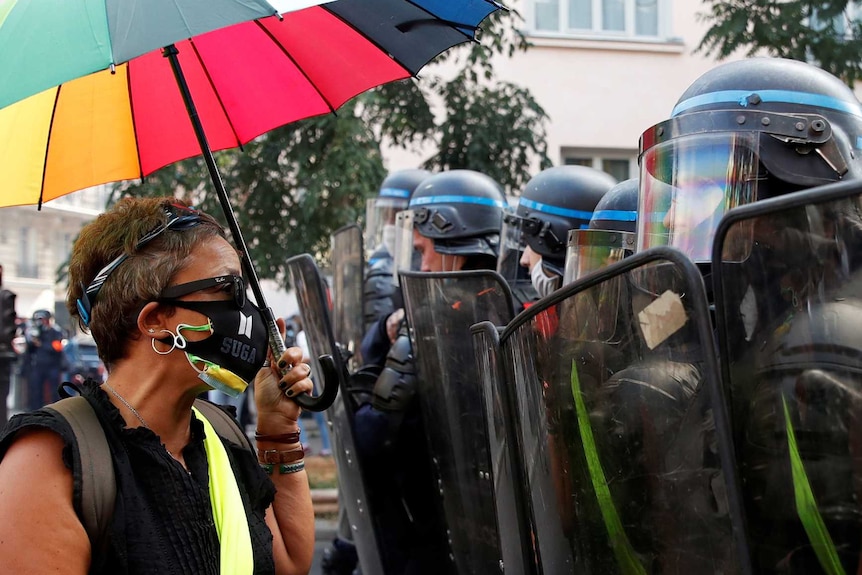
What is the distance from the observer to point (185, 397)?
2.26 meters

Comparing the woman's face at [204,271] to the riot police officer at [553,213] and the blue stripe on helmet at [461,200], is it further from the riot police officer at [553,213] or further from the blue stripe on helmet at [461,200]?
the blue stripe on helmet at [461,200]

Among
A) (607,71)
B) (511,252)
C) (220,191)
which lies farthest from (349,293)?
(607,71)

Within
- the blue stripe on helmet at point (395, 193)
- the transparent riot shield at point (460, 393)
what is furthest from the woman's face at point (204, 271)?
the blue stripe on helmet at point (395, 193)

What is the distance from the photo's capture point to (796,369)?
4.34 ft

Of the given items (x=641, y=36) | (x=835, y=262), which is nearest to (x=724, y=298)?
(x=835, y=262)

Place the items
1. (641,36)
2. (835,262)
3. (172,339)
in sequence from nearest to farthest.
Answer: (835,262)
(172,339)
(641,36)

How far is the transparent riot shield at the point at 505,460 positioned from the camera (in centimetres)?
206

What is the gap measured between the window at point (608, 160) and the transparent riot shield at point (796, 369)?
13739 mm

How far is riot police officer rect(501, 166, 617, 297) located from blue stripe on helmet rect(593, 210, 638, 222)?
503 mm

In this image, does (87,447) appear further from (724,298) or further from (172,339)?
(724,298)

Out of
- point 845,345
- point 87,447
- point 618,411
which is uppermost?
point 845,345

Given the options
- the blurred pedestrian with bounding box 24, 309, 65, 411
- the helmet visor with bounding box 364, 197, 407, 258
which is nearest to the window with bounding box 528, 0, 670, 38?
the helmet visor with bounding box 364, 197, 407, 258

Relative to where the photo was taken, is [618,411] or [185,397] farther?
[185,397]

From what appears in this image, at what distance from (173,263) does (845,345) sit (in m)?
1.42
